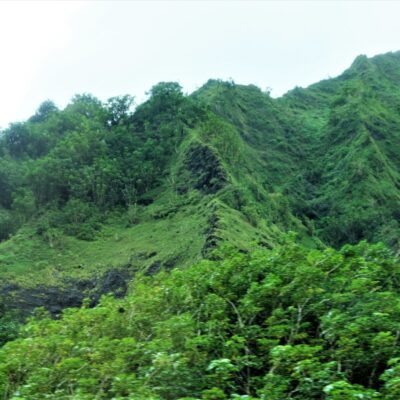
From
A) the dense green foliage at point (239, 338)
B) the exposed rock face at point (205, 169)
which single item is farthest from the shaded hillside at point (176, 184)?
the dense green foliage at point (239, 338)

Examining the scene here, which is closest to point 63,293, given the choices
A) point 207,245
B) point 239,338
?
point 207,245

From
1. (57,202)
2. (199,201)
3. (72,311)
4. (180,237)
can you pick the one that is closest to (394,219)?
(199,201)

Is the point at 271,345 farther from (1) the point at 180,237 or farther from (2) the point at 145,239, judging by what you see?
(2) the point at 145,239

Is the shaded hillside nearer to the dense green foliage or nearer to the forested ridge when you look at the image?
the forested ridge

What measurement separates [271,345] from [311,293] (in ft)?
3.15

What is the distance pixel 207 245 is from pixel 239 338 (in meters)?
20.4

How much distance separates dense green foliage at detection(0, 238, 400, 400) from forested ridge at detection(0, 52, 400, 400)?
2 centimetres

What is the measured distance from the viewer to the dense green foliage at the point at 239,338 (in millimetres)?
5762

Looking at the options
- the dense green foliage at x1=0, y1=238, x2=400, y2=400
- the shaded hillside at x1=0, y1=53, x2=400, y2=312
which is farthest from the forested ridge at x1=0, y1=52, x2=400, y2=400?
the shaded hillside at x1=0, y1=53, x2=400, y2=312

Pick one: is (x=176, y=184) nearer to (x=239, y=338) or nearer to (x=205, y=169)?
(x=205, y=169)

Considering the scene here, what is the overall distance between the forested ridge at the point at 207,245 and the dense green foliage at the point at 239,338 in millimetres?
22

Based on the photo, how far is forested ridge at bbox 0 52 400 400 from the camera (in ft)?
19.9

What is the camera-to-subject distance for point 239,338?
20.9 ft

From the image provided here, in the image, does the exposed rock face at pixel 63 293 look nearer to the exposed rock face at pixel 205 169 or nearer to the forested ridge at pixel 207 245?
the forested ridge at pixel 207 245
